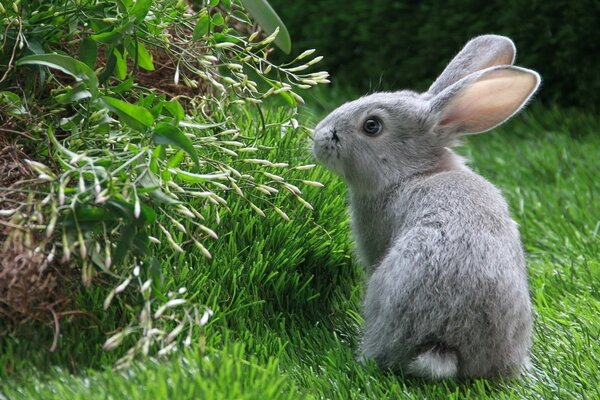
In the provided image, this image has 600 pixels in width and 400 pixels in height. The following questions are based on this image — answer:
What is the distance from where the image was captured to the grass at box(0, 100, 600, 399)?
253cm

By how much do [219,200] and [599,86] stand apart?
414 cm

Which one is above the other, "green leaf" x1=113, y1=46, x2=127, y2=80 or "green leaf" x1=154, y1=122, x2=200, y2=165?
"green leaf" x1=113, y1=46, x2=127, y2=80

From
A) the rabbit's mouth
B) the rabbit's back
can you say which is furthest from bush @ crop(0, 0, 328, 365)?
the rabbit's back

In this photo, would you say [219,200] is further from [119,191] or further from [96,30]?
[96,30]

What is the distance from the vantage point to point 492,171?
5.70m

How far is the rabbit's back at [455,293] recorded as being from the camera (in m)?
2.96

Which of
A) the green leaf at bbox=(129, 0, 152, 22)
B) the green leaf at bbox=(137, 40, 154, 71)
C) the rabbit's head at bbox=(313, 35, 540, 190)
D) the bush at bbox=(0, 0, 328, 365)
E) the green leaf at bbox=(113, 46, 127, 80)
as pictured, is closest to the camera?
the bush at bbox=(0, 0, 328, 365)

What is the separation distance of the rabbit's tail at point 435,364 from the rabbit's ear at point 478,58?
45.8 inches

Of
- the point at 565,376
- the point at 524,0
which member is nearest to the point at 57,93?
the point at 565,376

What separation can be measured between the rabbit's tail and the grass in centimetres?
4

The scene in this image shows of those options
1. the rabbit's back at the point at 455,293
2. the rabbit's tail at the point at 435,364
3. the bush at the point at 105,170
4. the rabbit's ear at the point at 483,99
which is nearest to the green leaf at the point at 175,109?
the bush at the point at 105,170

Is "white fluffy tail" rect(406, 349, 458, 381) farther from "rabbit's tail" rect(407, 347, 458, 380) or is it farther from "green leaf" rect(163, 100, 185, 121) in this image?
"green leaf" rect(163, 100, 185, 121)

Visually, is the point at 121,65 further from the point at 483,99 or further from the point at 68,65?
the point at 483,99

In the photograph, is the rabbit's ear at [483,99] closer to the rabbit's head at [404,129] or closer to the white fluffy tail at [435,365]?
the rabbit's head at [404,129]
